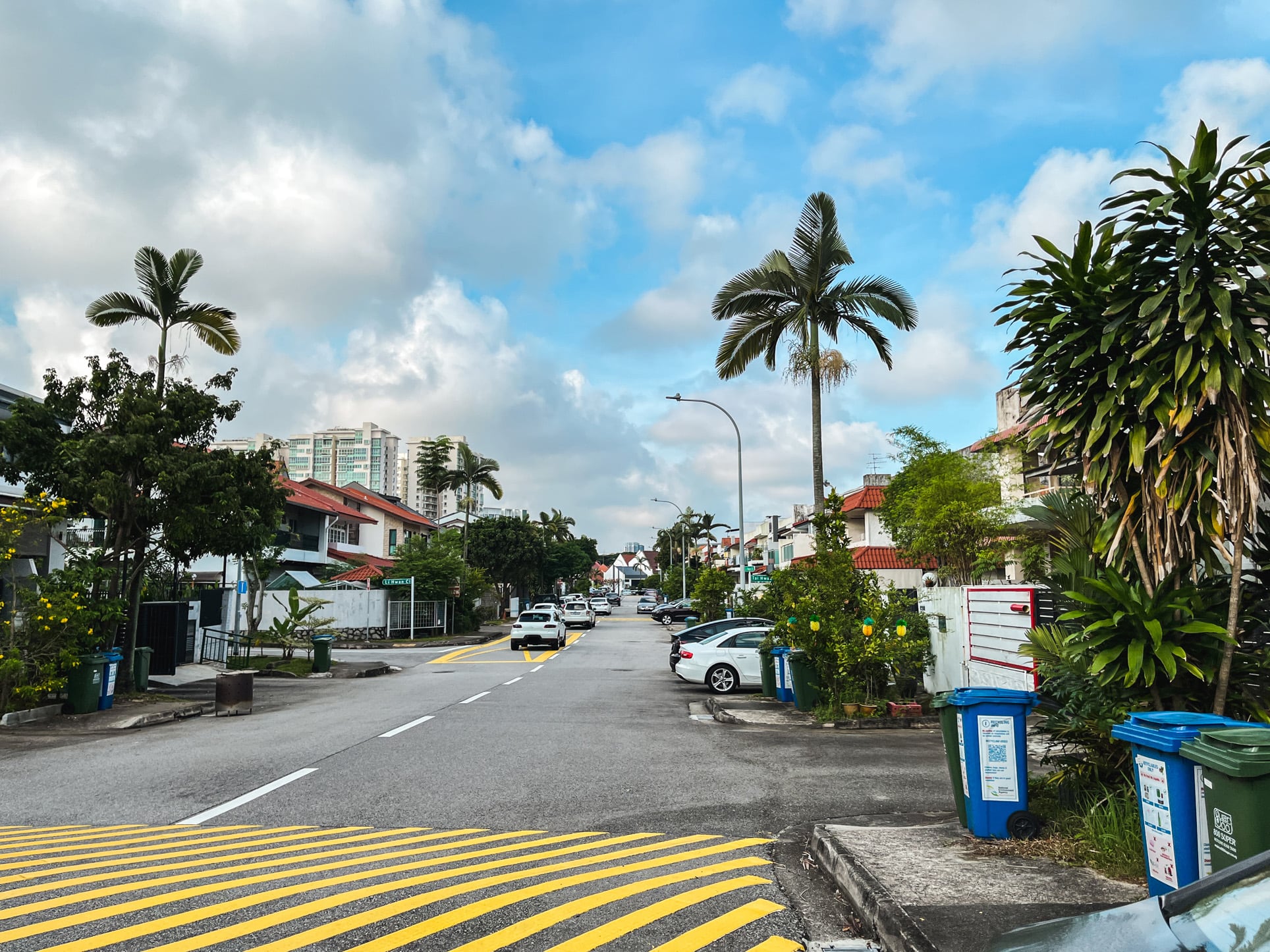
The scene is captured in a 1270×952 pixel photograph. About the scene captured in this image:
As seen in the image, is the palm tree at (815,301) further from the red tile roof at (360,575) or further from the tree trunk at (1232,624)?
the red tile roof at (360,575)

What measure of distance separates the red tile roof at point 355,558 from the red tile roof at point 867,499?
27.4 metres

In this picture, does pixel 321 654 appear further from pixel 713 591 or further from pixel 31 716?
pixel 713 591

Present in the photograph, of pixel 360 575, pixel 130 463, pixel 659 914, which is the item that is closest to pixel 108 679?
pixel 130 463

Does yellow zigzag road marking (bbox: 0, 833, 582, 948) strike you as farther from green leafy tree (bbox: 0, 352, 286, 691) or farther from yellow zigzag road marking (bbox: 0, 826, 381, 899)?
green leafy tree (bbox: 0, 352, 286, 691)

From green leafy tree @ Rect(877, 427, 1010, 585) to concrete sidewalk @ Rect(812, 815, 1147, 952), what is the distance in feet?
78.7

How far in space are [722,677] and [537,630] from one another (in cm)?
1761

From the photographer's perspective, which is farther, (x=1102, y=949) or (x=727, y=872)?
(x=727, y=872)

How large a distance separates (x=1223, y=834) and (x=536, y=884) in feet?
12.7

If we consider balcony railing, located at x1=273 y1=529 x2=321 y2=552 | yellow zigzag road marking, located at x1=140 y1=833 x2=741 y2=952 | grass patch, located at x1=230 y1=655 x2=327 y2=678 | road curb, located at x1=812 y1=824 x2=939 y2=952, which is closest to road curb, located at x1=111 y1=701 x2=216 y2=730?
grass patch, located at x1=230 y1=655 x2=327 y2=678

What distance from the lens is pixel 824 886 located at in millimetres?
5980

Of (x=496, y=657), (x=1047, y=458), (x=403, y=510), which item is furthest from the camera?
(x=403, y=510)

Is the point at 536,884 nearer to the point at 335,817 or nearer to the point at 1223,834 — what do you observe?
the point at 335,817

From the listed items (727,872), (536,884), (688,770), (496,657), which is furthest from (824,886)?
(496,657)

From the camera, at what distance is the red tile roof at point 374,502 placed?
192ft
